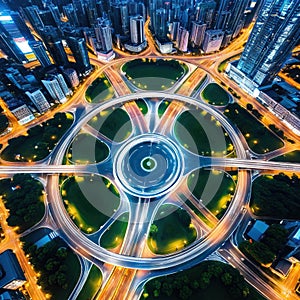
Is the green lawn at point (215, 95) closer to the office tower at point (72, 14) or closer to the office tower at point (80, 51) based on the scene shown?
the office tower at point (80, 51)

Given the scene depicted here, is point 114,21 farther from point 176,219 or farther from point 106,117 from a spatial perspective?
point 176,219

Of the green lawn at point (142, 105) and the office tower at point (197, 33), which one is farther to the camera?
the office tower at point (197, 33)

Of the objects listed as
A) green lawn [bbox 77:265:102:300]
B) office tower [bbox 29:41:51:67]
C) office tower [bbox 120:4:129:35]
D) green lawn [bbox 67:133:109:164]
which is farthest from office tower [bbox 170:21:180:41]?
green lawn [bbox 77:265:102:300]

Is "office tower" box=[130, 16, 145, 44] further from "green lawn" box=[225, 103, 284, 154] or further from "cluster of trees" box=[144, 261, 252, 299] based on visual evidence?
"cluster of trees" box=[144, 261, 252, 299]

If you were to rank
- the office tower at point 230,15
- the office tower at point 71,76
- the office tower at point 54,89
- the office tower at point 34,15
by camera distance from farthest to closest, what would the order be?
the office tower at point 34,15 < the office tower at point 230,15 < the office tower at point 71,76 < the office tower at point 54,89

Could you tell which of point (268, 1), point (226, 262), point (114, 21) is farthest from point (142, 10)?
point (226, 262)

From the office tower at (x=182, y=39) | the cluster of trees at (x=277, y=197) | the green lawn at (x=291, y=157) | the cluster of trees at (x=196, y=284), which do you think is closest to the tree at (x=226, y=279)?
the cluster of trees at (x=196, y=284)
